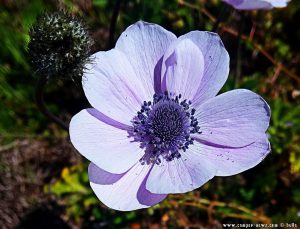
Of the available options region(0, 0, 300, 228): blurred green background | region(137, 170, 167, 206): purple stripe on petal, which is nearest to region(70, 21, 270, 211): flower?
region(137, 170, 167, 206): purple stripe on petal

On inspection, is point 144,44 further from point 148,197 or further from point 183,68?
point 148,197

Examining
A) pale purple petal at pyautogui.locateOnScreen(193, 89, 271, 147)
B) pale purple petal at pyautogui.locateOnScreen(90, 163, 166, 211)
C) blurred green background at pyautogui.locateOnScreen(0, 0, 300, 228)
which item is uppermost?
pale purple petal at pyautogui.locateOnScreen(193, 89, 271, 147)

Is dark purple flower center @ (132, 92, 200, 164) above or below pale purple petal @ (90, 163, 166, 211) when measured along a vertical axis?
above

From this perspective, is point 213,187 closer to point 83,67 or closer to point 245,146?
point 245,146

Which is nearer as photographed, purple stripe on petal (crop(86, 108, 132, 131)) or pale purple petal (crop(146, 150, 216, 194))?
pale purple petal (crop(146, 150, 216, 194))

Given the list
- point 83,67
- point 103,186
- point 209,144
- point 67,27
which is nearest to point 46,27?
point 67,27

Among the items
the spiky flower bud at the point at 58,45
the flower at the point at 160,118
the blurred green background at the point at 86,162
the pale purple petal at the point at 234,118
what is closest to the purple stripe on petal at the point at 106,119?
the flower at the point at 160,118

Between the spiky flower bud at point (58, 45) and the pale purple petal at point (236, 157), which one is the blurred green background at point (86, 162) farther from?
the spiky flower bud at point (58, 45)

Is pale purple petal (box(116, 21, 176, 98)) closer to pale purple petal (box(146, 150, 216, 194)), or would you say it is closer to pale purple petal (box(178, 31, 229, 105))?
pale purple petal (box(178, 31, 229, 105))
